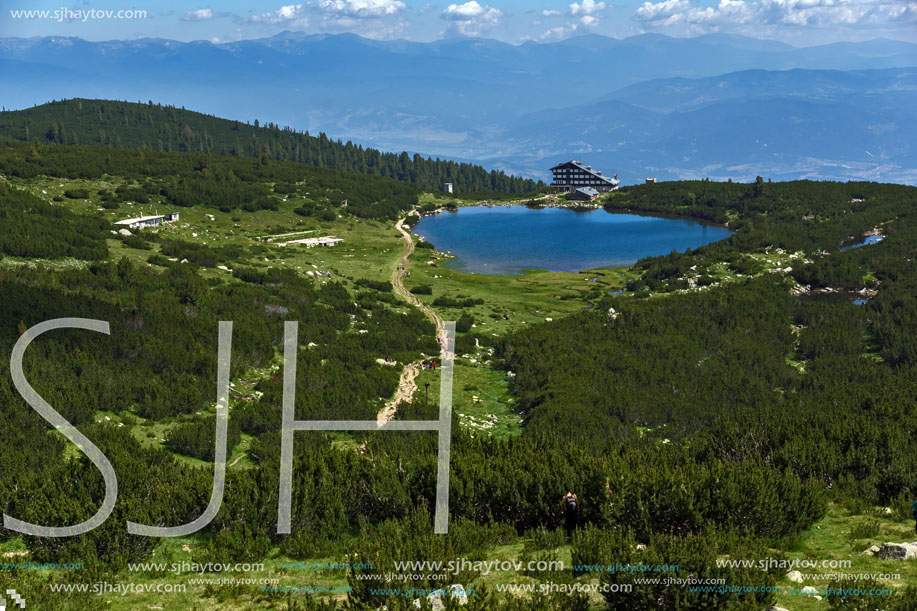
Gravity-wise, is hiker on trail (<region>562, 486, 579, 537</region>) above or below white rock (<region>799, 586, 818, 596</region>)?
below

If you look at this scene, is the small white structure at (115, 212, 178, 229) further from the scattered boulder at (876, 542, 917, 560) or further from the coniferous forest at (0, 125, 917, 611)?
the scattered boulder at (876, 542, 917, 560)

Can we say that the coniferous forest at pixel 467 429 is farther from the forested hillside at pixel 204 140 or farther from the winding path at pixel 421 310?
the forested hillside at pixel 204 140

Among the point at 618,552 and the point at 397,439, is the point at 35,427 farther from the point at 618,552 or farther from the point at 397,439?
the point at 618,552

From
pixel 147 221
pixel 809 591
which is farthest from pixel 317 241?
pixel 809 591

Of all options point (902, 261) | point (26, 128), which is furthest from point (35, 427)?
point (26, 128)

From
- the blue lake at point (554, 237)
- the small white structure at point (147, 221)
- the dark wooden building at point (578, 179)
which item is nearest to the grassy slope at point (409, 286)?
the small white structure at point (147, 221)

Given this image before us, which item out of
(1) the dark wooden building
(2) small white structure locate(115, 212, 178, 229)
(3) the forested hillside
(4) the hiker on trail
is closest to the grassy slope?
(4) the hiker on trail

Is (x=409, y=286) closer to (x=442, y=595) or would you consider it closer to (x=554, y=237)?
(x=554, y=237)
